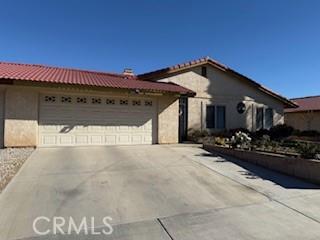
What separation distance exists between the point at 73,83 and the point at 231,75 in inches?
425

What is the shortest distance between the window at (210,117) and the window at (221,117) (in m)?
0.39

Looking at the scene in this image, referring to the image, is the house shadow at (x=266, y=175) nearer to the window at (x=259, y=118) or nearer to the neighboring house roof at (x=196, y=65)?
the neighboring house roof at (x=196, y=65)

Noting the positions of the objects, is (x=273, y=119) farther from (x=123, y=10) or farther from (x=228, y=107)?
(x=123, y=10)

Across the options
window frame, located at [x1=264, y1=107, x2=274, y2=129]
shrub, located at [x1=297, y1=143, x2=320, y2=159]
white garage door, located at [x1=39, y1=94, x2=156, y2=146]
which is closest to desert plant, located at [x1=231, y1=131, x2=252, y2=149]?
shrub, located at [x1=297, y1=143, x2=320, y2=159]

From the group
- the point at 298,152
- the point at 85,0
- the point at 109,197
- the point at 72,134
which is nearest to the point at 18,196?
the point at 109,197

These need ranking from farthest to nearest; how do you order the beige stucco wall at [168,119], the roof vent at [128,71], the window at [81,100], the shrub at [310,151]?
the roof vent at [128,71] → the beige stucco wall at [168,119] → the window at [81,100] → the shrub at [310,151]

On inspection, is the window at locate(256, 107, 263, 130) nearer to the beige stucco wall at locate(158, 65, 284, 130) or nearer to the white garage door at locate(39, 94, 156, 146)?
the beige stucco wall at locate(158, 65, 284, 130)

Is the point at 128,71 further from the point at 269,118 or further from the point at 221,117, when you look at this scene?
the point at 269,118

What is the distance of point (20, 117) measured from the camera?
37.5 feet

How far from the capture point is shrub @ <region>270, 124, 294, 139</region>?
1802cm

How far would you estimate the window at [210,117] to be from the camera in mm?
17125

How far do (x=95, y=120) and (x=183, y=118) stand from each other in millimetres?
5575

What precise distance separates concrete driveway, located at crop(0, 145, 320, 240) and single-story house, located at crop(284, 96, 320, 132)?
742 inches

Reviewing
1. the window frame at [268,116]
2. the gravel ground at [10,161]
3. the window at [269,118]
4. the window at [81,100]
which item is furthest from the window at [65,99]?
the window at [269,118]
